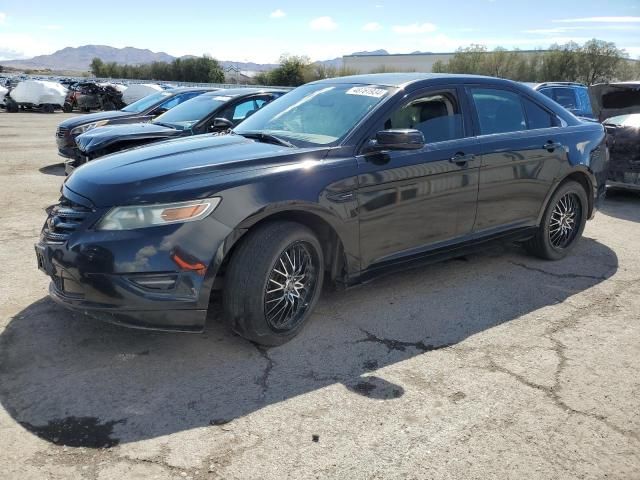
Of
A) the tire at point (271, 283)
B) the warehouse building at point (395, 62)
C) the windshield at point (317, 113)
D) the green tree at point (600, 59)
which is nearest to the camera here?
the tire at point (271, 283)

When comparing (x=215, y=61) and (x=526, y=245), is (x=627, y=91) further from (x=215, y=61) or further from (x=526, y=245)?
(x=215, y=61)

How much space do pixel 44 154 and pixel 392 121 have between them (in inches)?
430

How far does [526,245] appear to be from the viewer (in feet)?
18.4

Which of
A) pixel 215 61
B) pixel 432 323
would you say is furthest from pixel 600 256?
pixel 215 61

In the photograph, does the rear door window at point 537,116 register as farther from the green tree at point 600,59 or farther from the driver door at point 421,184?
the green tree at point 600,59

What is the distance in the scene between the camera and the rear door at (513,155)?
4.67 m

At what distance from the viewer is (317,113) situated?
170 inches

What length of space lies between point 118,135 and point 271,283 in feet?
16.1

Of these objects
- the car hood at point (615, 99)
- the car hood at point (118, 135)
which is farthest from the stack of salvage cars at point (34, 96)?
the car hood at point (615, 99)

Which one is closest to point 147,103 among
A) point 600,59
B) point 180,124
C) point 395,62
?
point 180,124

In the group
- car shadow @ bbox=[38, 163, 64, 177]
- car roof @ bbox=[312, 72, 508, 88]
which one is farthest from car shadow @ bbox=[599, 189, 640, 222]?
car shadow @ bbox=[38, 163, 64, 177]

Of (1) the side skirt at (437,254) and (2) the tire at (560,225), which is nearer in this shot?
(1) the side skirt at (437,254)

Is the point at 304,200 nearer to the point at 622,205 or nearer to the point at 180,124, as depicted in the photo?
the point at 180,124

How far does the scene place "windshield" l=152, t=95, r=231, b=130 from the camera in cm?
821
